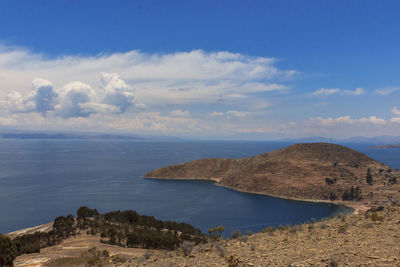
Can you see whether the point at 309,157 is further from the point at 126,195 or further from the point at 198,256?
the point at 198,256

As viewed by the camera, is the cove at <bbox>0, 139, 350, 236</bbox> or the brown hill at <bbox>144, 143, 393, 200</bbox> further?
the brown hill at <bbox>144, 143, 393, 200</bbox>

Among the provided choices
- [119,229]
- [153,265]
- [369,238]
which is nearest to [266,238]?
[369,238]

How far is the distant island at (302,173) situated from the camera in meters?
126

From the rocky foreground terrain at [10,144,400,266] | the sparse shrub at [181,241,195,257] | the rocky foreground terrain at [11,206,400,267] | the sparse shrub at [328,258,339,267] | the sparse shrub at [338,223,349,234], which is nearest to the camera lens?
the sparse shrub at [328,258,339,267]

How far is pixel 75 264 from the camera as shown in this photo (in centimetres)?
3053

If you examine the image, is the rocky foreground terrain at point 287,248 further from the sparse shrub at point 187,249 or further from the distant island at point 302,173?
the distant island at point 302,173

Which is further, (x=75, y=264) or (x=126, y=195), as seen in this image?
(x=126, y=195)

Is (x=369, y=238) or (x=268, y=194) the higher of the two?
(x=369, y=238)

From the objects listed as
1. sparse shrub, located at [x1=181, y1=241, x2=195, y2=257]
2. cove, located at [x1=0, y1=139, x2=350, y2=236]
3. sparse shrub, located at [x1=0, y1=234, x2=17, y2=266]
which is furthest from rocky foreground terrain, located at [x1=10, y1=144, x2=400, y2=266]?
cove, located at [x1=0, y1=139, x2=350, y2=236]

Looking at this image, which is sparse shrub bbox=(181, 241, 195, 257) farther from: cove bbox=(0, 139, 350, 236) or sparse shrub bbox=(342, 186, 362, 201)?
sparse shrub bbox=(342, 186, 362, 201)

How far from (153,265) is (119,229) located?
119ft

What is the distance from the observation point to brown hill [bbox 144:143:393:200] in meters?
129

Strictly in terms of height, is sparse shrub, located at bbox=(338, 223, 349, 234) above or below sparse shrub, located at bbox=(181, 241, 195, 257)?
above

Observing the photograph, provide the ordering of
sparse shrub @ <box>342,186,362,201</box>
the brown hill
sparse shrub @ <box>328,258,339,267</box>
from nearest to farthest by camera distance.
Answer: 1. sparse shrub @ <box>328,258,339,267</box>
2. sparse shrub @ <box>342,186,362,201</box>
3. the brown hill
